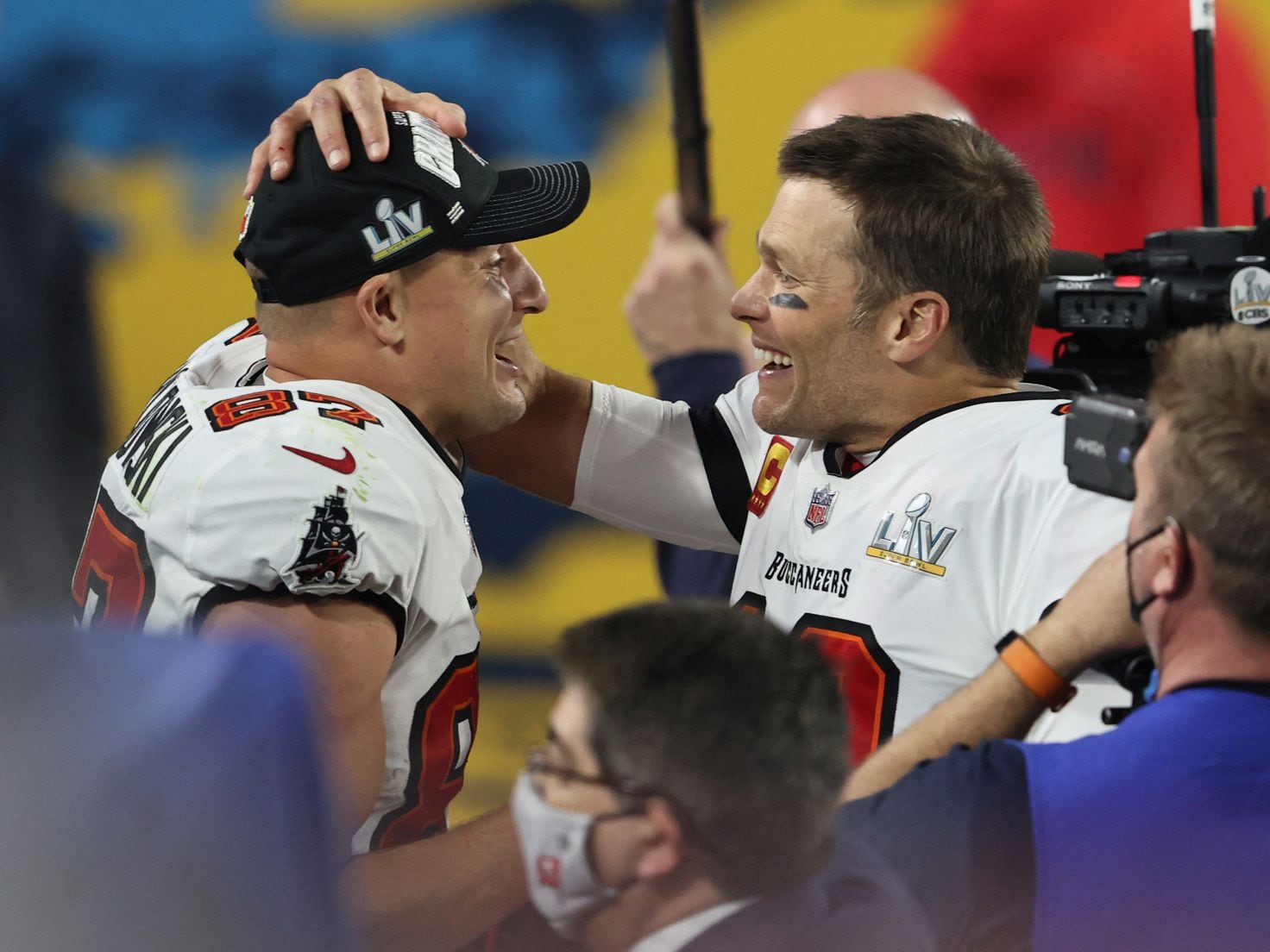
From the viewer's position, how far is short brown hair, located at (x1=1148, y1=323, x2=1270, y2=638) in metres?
0.95

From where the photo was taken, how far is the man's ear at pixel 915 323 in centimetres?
164

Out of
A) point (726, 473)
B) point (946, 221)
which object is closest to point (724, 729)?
point (946, 221)

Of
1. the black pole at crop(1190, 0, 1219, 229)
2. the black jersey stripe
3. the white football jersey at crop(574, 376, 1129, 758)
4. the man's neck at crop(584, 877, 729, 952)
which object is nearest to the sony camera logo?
the white football jersey at crop(574, 376, 1129, 758)

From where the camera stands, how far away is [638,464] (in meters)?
1.93

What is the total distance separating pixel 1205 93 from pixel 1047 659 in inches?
58.2

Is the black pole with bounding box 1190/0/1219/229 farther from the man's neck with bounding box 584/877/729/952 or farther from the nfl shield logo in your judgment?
the man's neck with bounding box 584/877/729/952

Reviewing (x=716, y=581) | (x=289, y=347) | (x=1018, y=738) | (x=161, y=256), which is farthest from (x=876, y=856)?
(x=161, y=256)

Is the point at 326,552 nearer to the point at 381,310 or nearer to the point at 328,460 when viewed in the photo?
the point at 328,460

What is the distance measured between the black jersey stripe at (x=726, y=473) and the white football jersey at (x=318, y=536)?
481mm

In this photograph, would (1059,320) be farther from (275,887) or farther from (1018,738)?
(275,887)

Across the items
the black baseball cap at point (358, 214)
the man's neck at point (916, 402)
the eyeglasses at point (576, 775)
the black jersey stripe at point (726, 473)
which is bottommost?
the black jersey stripe at point (726, 473)

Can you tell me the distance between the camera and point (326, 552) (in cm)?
117

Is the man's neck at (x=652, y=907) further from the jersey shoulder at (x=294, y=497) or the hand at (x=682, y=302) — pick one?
the hand at (x=682, y=302)

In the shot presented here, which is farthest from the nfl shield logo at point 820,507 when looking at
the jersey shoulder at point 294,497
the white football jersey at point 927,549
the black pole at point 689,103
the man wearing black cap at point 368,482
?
the black pole at point 689,103
